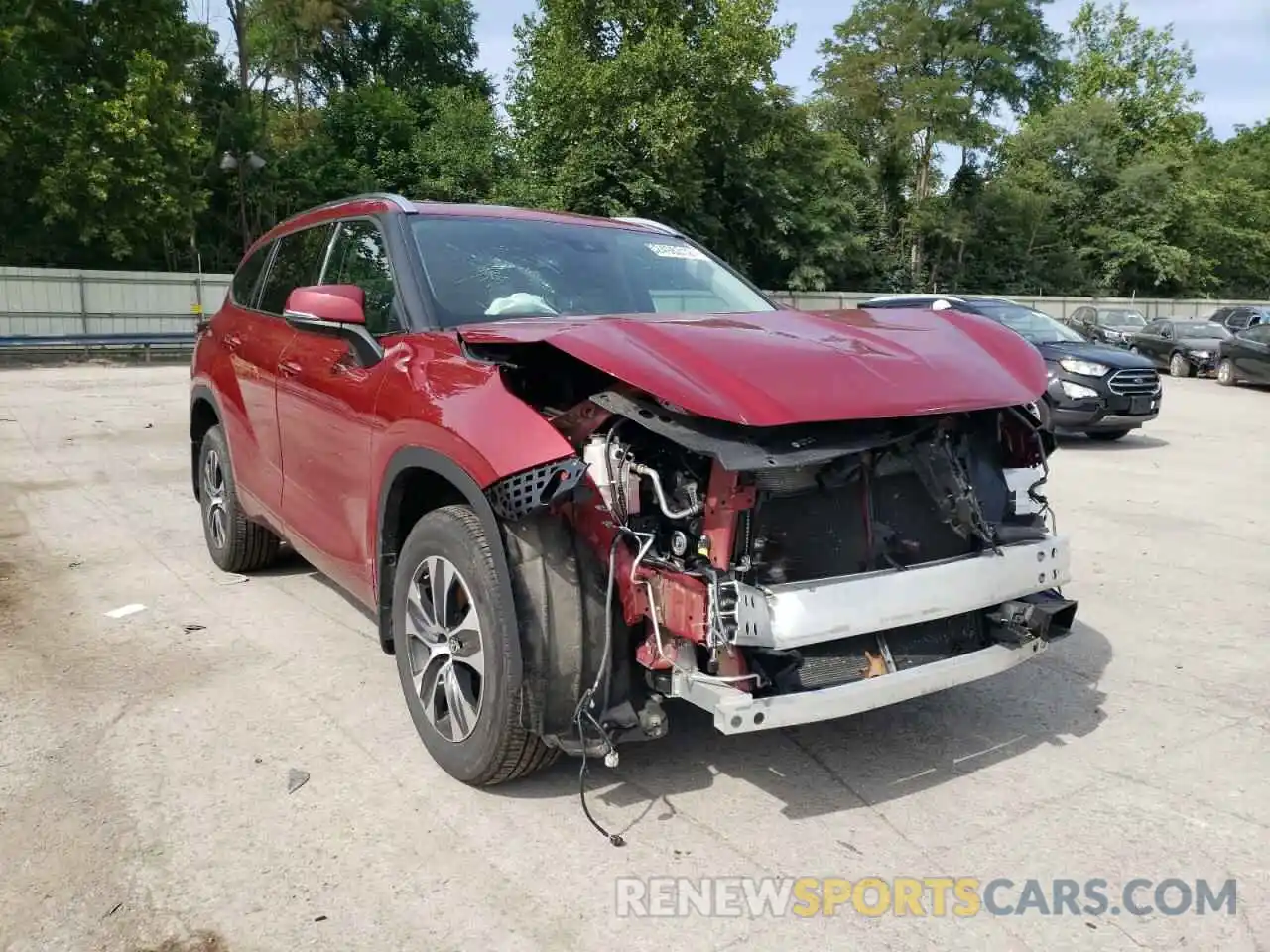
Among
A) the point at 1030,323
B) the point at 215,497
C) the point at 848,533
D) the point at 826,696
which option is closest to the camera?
the point at 826,696

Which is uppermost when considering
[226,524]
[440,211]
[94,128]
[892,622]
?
[94,128]

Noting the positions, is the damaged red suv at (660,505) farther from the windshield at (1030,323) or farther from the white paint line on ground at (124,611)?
the windshield at (1030,323)

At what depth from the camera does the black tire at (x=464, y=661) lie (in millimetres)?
3045

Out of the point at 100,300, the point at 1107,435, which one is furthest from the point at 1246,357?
the point at 100,300

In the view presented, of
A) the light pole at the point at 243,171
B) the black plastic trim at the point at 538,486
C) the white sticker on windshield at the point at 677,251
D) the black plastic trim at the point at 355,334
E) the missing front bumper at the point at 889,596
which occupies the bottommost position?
the missing front bumper at the point at 889,596

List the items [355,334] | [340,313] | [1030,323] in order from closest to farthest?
[340,313] → [355,334] → [1030,323]

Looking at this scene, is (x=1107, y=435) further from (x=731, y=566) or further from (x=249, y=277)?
(x=731, y=566)

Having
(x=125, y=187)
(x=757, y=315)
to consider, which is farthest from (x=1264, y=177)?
(x=757, y=315)

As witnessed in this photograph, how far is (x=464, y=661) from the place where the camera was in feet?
10.7

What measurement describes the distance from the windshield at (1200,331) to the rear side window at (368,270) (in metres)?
24.4

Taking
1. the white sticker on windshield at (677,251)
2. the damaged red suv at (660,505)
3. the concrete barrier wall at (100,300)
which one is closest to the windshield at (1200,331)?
the concrete barrier wall at (100,300)

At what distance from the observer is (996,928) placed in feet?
8.75

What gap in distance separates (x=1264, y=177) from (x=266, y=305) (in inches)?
2769

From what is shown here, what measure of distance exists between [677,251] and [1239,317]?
27.6 metres
